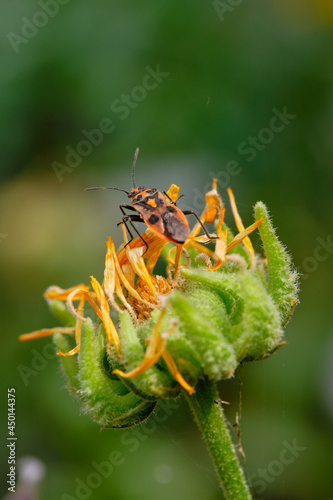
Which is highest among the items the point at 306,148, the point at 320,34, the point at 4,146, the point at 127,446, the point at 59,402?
the point at 4,146

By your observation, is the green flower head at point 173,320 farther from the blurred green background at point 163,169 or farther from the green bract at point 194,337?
the blurred green background at point 163,169

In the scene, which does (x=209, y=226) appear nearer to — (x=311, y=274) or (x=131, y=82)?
(x=311, y=274)

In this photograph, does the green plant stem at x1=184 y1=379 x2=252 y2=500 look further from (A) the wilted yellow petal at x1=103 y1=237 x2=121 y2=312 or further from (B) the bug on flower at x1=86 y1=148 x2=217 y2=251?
(B) the bug on flower at x1=86 y1=148 x2=217 y2=251

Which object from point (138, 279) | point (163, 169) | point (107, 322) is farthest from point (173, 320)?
point (163, 169)

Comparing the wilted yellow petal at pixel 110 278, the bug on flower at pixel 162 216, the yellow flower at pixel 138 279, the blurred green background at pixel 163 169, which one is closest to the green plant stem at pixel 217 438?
the yellow flower at pixel 138 279

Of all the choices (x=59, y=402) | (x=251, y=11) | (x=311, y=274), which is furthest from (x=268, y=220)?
(x=251, y=11)

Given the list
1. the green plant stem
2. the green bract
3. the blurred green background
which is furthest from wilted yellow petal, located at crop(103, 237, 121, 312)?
the blurred green background
